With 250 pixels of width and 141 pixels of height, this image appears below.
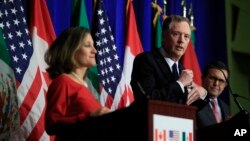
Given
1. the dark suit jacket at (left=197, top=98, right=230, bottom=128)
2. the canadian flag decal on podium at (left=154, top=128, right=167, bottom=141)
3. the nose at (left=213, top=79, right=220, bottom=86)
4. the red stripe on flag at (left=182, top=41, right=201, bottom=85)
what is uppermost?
the canadian flag decal on podium at (left=154, top=128, right=167, bottom=141)

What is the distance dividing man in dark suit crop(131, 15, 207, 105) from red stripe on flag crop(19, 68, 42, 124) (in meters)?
0.93

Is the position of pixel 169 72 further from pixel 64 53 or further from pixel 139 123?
pixel 139 123

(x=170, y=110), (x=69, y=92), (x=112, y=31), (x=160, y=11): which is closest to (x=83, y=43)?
(x=69, y=92)

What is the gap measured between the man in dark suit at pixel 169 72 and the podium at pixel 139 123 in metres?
0.64

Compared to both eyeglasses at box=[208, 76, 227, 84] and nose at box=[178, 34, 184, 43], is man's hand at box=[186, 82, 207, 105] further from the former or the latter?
eyeglasses at box=[208, 76, 227, 84]

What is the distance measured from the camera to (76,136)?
102 inches

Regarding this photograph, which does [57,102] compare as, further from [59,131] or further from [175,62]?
[175,62]

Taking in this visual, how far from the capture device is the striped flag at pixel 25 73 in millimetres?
4125

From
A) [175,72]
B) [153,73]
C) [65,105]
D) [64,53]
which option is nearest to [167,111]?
[65,105]

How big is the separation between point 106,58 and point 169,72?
1.69 m

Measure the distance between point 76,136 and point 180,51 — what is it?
52.5 inches

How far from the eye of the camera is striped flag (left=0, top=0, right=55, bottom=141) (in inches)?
162

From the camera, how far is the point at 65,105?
2.87m

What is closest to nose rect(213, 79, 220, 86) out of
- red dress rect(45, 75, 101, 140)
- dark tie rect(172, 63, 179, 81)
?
dark tie rect(172, 63, 179, 81)
